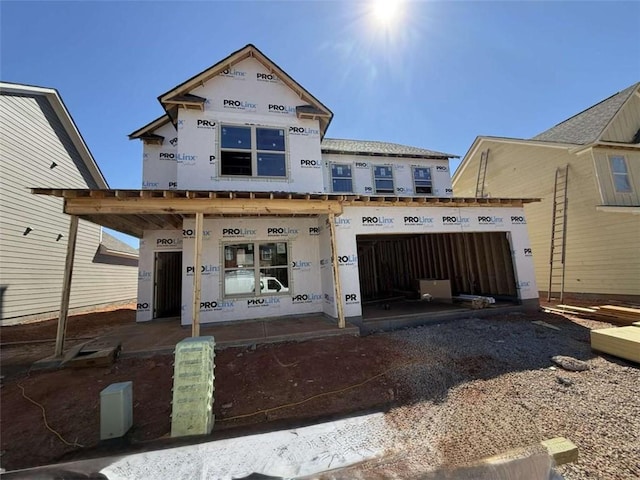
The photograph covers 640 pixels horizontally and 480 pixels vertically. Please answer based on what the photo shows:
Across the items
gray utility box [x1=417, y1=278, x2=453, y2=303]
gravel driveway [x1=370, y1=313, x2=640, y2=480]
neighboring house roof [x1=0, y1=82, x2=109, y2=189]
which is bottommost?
gravel driveway [x1=370, y1=313, x2=640, y2=480]

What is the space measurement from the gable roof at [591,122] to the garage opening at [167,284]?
17.8 metres

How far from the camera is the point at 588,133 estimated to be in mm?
11602

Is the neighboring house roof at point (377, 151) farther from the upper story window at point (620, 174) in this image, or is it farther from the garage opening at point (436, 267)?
the upper story window at point (620, 174)

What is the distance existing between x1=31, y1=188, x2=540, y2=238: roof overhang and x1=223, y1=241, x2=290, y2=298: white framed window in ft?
7.37

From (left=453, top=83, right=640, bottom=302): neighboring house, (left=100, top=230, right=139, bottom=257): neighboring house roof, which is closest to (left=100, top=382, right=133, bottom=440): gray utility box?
(left=453, top=83, right=640, bottom=302): neighboring house

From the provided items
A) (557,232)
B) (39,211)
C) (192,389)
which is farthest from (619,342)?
(39,211)

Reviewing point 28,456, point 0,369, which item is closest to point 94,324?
point 0,369

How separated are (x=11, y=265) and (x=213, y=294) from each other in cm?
770

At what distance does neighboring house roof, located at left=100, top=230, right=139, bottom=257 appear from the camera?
14859 millimetres

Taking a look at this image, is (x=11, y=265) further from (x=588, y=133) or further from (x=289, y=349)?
(x=588, y=133)

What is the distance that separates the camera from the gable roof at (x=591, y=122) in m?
11.4

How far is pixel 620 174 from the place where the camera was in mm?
11219

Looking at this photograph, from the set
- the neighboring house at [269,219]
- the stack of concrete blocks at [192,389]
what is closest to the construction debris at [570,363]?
the neighboring house at [269,219]

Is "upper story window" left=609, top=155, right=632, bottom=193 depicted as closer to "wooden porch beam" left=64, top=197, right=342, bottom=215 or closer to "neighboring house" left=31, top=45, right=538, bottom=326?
"neighboring house" left=31, top=45, right=538, bottom=326
